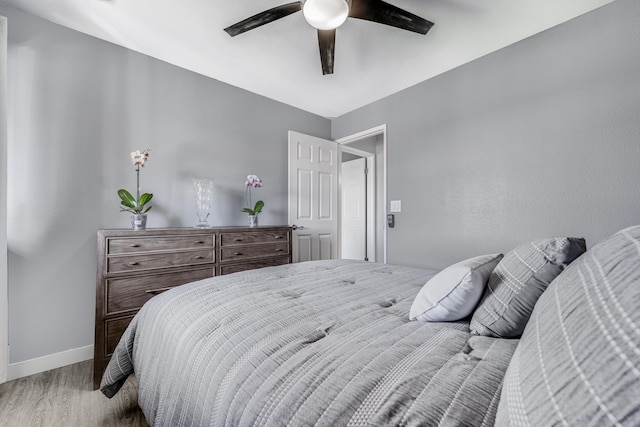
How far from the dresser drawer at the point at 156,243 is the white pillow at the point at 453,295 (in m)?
1.82

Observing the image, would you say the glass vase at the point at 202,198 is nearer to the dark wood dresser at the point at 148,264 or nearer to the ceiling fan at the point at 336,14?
the dark wood dresser at the point at 148,264

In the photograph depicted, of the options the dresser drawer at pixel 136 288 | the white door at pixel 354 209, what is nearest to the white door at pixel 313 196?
the white door at pixel 354 209

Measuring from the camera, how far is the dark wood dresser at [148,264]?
1743 mm

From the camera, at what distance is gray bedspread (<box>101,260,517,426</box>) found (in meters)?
0.52

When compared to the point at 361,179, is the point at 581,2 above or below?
above

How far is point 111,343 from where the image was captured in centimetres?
178

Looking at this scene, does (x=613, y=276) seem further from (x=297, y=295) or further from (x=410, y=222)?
(x=410, y=222)

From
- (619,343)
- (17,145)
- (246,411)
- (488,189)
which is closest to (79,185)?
(17,145)

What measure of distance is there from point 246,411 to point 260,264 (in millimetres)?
1989

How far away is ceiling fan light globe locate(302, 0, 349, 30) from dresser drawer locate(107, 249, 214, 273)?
187 cm

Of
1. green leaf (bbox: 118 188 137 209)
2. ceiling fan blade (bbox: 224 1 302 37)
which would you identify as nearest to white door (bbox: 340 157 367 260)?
ceiling fan blade (bbox: 224 1 302 37)

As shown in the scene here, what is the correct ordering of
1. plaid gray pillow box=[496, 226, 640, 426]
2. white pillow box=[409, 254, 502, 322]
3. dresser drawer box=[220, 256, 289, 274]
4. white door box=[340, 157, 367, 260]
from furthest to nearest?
white door box=[340, 157, 367, 260] → dresser drawer box=[220, 256, 289, 274] → white pillow box=[409, 254, 502, 322] → plaid gray pillow box=[496, 226, 640, 426]

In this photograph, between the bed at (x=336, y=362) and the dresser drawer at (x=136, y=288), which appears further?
the dresser drawer at (x=136, y=288)

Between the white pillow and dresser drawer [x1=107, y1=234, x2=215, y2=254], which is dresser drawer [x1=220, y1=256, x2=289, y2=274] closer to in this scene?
dresser drawer [x1=107, y1=234, x2=215, y2=254]
